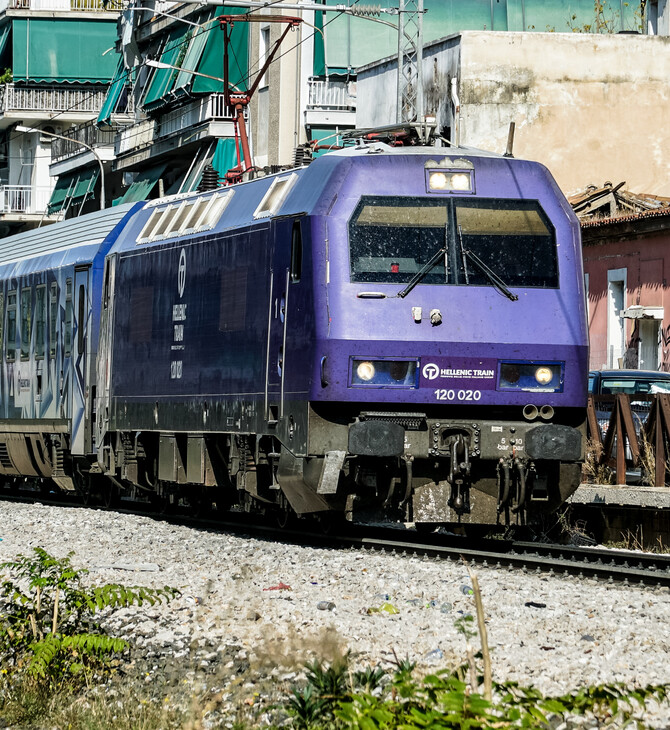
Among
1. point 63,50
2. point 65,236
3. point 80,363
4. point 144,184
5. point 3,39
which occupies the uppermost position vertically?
point 3,39

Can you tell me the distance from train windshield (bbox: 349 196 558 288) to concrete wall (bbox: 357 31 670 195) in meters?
22.8

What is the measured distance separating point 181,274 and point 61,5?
44160 millimetres

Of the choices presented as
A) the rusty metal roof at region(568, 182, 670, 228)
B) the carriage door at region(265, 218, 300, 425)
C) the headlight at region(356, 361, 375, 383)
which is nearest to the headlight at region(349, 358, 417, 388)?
the headlight at region(356, 361, 375, 383)

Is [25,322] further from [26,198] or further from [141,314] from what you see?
[26,198]

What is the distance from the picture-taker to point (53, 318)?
19.9m

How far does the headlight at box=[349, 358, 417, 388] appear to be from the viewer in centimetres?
1244

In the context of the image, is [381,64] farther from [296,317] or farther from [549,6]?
[296,317]

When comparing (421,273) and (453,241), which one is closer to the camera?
(421,273)

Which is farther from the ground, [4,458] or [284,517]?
[4,458]

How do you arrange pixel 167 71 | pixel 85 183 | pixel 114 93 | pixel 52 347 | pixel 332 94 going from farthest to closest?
1. pixel 85 183
2. pixel 114 93
3. pixel 167 71
4. pixel 332 94
5. pixel 52 347

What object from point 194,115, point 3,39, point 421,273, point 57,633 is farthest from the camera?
point 3,39

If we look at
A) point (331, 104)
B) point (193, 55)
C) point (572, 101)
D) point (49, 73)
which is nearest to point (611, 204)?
point (572, 101)

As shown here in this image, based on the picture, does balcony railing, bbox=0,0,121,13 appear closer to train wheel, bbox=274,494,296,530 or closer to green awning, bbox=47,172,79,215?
green awning, bbox=47,172,79,215

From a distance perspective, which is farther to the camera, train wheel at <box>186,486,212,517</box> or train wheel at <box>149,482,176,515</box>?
train wheel at <box>149,482,176,515</box>
